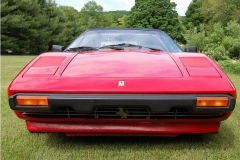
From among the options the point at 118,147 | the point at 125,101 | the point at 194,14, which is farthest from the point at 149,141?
the point at 194,14

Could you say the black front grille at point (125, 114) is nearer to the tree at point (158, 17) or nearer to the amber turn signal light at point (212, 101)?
→ the amber turn signal light at point (212, 101)

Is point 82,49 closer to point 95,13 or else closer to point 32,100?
point 32,100

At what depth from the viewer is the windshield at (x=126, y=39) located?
2.48 meters

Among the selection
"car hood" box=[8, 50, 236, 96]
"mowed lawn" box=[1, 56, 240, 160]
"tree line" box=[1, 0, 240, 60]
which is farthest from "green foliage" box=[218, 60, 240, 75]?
"car hood" box=[8, 50, 236, 96]

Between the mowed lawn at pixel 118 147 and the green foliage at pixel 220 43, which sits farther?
the green foliage at pixel 220 43

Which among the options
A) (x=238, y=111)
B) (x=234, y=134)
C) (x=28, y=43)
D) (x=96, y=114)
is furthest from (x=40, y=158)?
(x=28, y=43)

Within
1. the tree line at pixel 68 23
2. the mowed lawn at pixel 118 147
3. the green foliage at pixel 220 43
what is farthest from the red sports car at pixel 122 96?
the tree line at pixel 68 23

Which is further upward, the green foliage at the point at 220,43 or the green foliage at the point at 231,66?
the green foliage at the point at 220,43

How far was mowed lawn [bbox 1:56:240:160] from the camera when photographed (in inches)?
67.1

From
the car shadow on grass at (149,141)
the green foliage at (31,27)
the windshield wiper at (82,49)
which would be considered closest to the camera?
the car shadow on grass at (149,141)

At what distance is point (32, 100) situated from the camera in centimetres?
156

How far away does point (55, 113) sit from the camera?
1.64m

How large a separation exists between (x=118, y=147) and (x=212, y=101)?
788 mm

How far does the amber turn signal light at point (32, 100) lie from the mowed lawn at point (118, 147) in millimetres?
405
